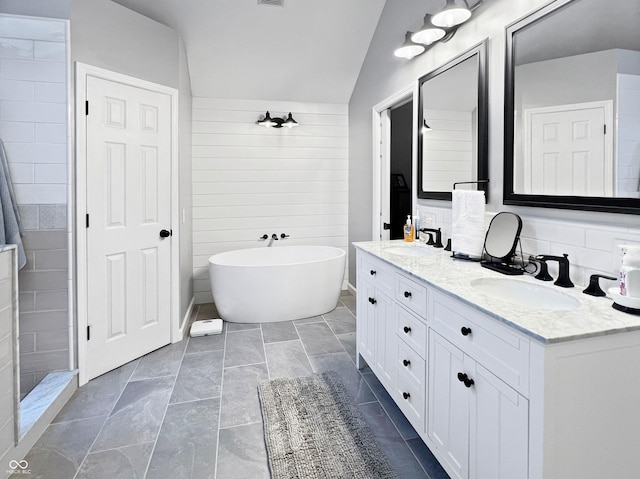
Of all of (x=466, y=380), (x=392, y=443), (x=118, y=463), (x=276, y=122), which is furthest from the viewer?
(x=276, y=122)

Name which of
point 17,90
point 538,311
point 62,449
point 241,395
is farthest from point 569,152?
point 17,90

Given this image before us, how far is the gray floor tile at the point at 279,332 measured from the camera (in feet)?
10.5

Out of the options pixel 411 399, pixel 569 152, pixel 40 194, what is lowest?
pixel 411 399

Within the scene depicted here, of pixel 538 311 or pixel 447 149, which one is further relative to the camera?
pixel 447 149

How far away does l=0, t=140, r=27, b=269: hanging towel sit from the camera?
208cm

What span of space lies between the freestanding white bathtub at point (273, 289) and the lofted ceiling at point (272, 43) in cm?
200

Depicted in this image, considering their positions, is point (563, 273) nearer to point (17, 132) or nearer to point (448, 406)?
point (448, 406)

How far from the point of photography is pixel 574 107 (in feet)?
4.85

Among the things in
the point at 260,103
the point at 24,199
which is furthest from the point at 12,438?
the point at 260,103

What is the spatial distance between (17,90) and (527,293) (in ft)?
9.81

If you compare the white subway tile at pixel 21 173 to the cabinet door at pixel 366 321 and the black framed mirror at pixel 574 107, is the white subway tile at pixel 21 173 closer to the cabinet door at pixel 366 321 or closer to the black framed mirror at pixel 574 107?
the cabinet door at pixel 366 321

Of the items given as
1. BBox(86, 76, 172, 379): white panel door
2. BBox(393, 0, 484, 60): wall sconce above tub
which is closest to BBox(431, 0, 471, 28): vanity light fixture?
BBox(393, 0, 484, 60): wall sconce above tub

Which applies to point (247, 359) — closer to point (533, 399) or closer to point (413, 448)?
point (413, 448)

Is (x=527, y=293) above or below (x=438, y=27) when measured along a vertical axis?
below
